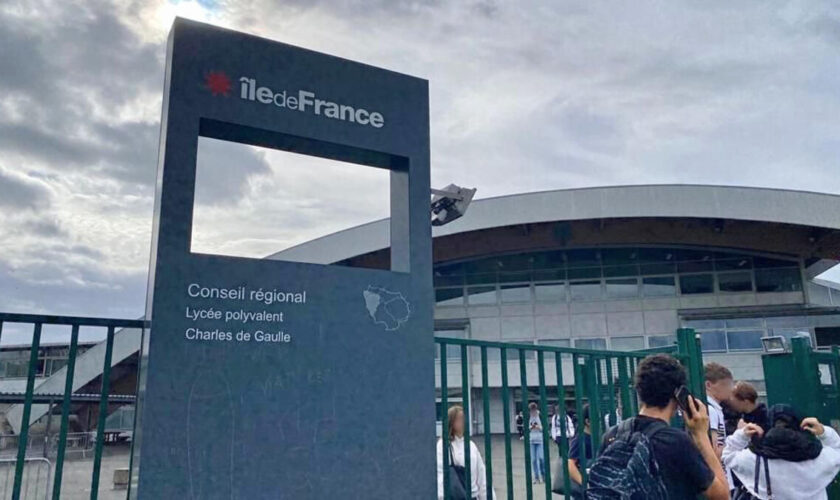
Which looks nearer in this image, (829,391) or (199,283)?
(199,283)

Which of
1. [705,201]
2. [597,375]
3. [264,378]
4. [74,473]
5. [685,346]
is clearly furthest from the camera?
[705,201]

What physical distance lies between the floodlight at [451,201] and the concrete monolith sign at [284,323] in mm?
1282

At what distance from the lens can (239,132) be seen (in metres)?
3.69

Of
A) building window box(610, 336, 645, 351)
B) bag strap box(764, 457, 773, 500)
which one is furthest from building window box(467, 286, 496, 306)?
bag strap box(764, 457, 773, 500)

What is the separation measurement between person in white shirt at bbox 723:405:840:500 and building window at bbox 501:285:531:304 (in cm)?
2497

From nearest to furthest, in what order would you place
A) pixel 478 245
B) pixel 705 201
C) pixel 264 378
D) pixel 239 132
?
1. pixel 264 378
2. pixel 239 132
3. pixel 705 201
4. pixel 478 245

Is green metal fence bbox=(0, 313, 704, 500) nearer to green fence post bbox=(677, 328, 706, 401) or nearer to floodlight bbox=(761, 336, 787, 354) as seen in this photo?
green fence post bbox=(677, 328, 706, 401)

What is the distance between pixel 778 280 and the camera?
2770 cm

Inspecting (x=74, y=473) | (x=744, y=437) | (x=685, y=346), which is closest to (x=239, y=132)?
(x=685, y=346)

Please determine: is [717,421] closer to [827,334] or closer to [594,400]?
[594,400]

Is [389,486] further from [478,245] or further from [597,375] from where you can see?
[478,245]

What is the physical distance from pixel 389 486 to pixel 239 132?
2.21 m

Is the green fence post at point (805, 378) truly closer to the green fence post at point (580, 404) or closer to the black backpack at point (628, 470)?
the green fence post at point (580, 404)

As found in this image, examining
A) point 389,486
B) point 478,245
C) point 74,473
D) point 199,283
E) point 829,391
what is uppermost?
point 478,245
